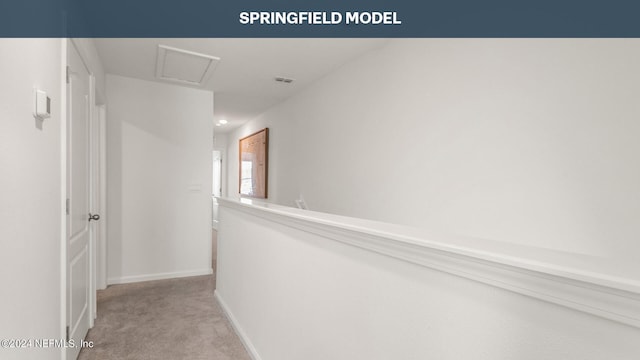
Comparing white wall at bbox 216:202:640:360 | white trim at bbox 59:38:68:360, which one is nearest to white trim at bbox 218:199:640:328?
white wall at bbox 216:202:640:360

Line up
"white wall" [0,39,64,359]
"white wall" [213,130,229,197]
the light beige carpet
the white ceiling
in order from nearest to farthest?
"white wall" [0,39,64,359]
the light beige carpet
the white ceiling
"white wall" [213,130,229,197]

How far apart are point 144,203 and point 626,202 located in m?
4.13

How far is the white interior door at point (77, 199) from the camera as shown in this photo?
1861 millimetres

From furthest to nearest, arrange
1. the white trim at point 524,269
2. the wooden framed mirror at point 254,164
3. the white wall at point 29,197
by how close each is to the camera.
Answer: the wooden framed mirror at point 254,164, the white wall at point 29,197, the white trim at point 524,269

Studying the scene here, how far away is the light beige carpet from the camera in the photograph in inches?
85.9

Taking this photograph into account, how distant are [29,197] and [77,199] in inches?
37.4

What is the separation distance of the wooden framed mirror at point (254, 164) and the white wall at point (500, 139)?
86.2 inches

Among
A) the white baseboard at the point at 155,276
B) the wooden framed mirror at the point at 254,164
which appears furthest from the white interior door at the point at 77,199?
the wooden framed mirror at the point at 254,164

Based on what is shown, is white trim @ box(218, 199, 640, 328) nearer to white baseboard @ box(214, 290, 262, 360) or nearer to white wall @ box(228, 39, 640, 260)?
white wall @ box(228, 39, 640, 260)

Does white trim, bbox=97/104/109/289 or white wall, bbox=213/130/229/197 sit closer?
white trim, bbox=97/104/109/289

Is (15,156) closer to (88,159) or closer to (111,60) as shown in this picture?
(88,159)
